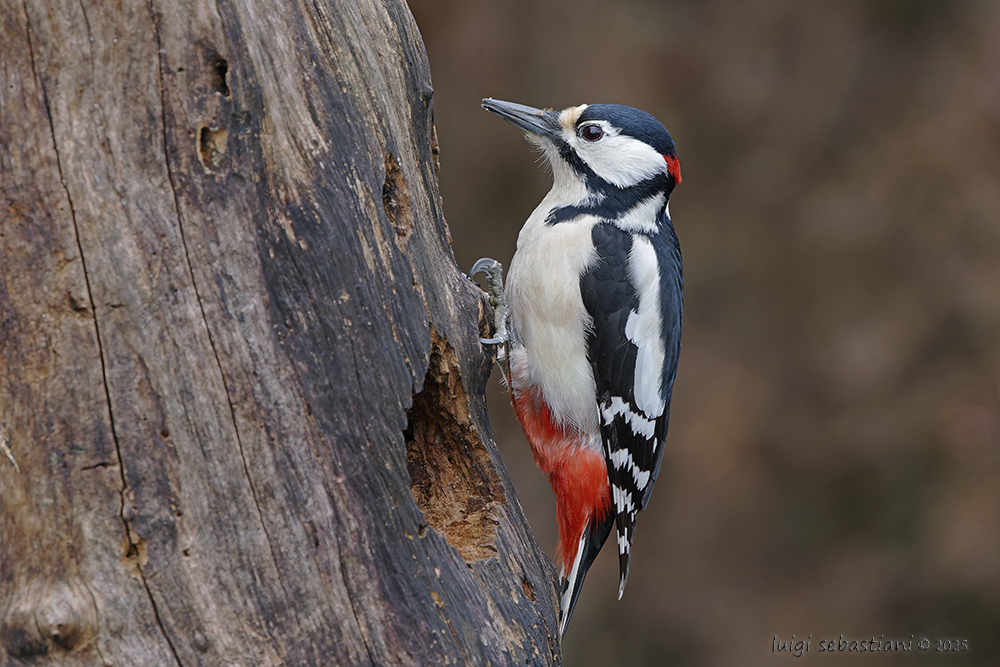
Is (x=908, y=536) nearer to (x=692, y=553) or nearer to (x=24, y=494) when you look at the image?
(x=692, y=553)

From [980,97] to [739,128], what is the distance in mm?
1335

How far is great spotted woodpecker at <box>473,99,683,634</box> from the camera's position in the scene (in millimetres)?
2801

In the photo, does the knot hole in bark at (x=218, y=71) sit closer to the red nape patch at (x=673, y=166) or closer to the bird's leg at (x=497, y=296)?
the bird's leg at (x=497, y=296)

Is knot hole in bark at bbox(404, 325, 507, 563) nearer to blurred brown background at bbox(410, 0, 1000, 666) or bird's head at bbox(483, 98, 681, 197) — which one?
bird's head at bbox(483, 98, 681, 197)

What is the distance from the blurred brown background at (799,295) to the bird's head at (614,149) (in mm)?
2213

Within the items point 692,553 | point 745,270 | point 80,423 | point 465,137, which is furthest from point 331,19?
point 692,553

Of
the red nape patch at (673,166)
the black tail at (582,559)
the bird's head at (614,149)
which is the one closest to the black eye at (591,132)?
the bird's head at (614,149)

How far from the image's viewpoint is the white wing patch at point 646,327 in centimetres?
285

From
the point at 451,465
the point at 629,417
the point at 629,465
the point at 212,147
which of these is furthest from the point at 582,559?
the point at 212,147

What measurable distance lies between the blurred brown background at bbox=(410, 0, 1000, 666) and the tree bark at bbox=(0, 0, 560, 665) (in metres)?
3.65

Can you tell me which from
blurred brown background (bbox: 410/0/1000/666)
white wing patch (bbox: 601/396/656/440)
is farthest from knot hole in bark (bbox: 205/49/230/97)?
blurred brown background (bbox: 410/0/1000/666)

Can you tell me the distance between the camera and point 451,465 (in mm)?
2150

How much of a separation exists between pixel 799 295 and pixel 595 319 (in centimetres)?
298

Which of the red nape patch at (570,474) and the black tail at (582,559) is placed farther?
the red nape patch at (570,474)
